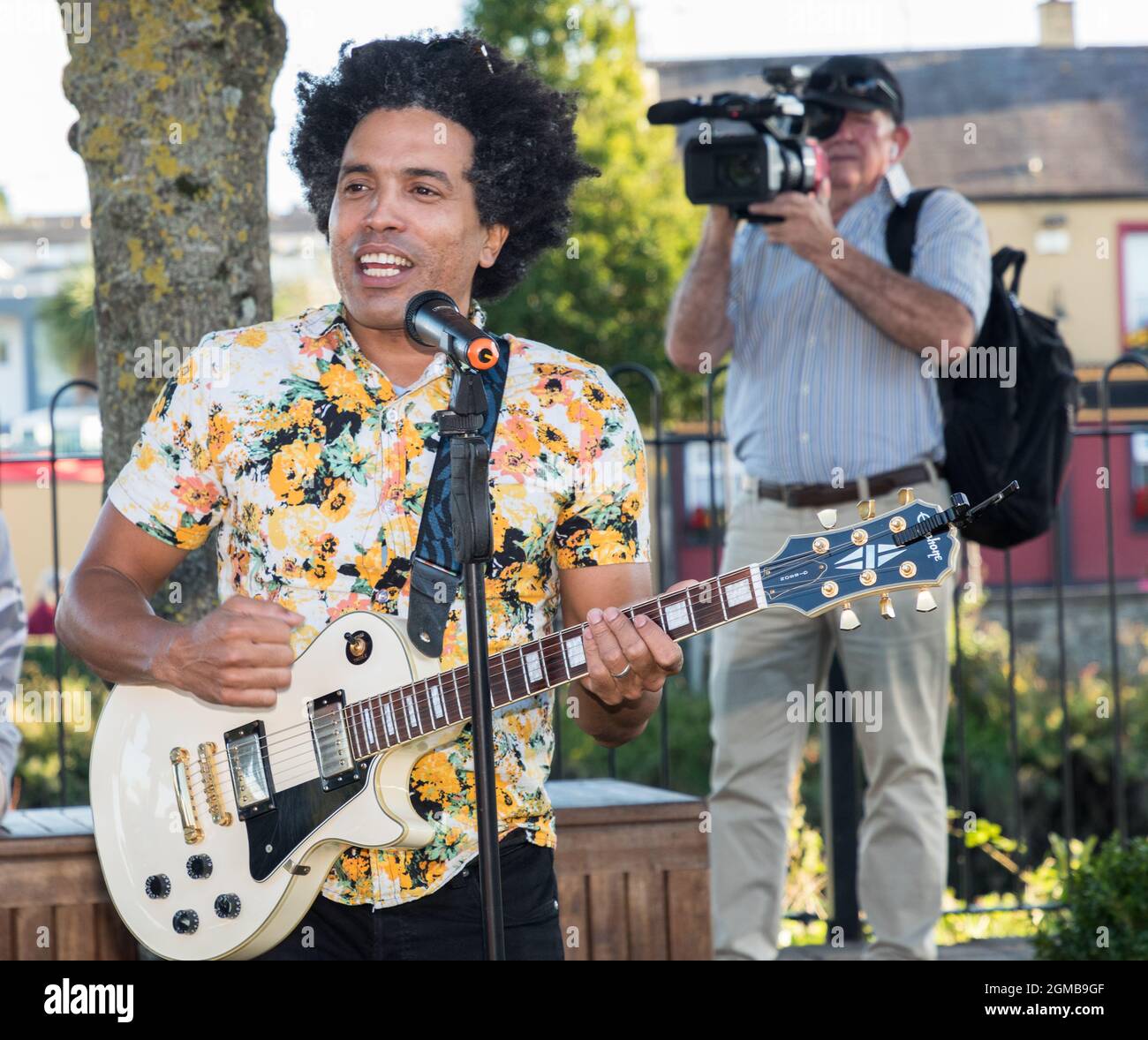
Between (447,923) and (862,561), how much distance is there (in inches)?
32.2

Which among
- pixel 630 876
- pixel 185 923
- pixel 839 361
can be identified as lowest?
pixel 630 876

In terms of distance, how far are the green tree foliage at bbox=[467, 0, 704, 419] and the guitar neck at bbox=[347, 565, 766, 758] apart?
599 inches

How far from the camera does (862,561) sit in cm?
236

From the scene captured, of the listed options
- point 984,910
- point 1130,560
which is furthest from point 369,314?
point 1130,560

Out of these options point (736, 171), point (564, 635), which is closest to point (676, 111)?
point (736, 171)

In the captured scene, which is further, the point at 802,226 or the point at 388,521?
the point at 802,226

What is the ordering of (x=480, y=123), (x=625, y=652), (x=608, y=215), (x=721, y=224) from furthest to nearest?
(x=608, y=215) < (x=721, y=224) < (x=480, y=123) < (x=625, y=652)

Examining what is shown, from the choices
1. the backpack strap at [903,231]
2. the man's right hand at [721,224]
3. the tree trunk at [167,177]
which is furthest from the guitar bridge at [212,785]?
the backpack strap at [903,231]

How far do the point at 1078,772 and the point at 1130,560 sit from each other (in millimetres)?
7875

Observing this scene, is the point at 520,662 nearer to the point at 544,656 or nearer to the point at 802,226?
the point at 544,656

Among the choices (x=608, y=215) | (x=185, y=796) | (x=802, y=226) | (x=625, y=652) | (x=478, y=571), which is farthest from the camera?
(x=608, y=215)

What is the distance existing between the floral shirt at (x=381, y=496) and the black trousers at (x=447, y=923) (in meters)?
0.02

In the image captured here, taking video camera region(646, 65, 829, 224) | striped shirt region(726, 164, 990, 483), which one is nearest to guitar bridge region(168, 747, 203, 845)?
striped shirt region(726, 164, 990, 483)
